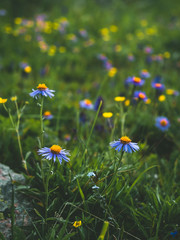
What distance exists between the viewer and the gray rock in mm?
1272

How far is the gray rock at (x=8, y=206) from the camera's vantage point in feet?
4.17

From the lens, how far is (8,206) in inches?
52.6

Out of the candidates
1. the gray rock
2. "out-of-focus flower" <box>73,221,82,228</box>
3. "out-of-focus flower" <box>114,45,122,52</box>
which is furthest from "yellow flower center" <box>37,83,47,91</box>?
"out-of-focus flower" <box>114,45,122,52</box>

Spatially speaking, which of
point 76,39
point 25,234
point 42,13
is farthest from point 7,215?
point 42,13

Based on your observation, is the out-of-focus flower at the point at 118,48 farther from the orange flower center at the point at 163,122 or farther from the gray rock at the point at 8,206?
the gray rock at the point at 8,206

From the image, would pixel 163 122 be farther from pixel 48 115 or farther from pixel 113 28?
pixel 113 28

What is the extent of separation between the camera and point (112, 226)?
1.36 m

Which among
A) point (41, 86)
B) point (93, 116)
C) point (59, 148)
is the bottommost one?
point (59, 148)

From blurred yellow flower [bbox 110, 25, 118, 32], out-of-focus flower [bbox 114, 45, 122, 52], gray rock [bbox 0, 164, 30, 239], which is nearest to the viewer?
gray rock [bbox 0, 164, 30, 239]

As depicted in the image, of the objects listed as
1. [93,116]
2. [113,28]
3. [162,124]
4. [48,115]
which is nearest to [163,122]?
[162,124]

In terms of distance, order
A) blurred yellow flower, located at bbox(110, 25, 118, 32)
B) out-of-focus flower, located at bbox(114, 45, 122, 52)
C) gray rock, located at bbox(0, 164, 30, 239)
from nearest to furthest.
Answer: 1. gray rock, located at bbox(0, 164, 30, 239)
2. out-of-focus flower, located at bbox(114, 45, 122, 52)
3. blurred yellow flower, located at bbox(110, 25, 118, 32)

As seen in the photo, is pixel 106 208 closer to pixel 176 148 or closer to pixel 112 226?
pixel 112 226

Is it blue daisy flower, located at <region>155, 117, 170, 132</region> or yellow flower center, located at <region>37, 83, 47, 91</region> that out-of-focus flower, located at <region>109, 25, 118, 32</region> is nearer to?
blue daisy flower, located at <region>155, 117, 170, 132</region>

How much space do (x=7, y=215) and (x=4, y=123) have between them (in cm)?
78
